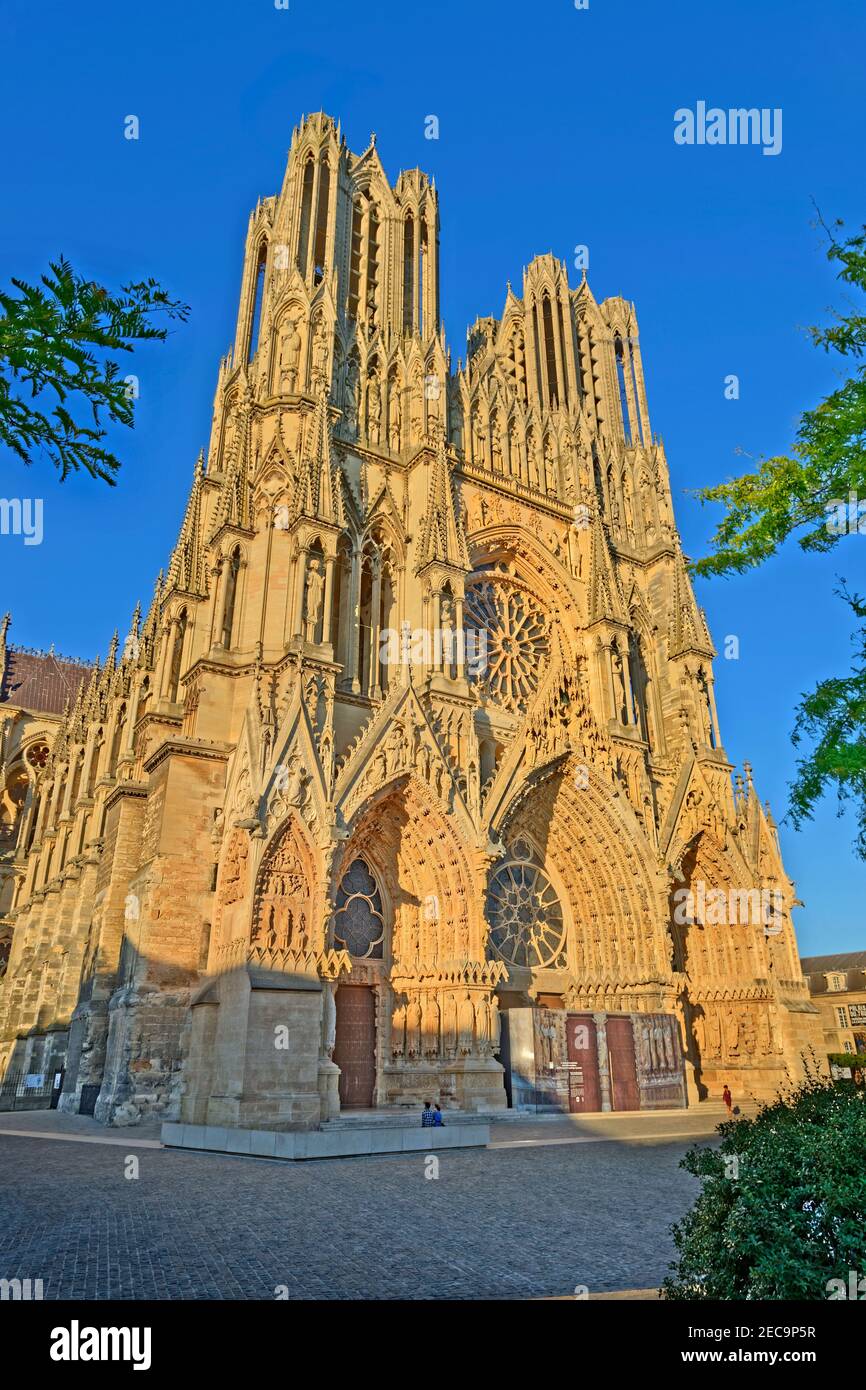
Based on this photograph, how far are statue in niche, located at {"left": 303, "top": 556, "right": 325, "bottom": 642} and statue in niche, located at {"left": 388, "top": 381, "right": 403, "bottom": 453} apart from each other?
22.9 feet

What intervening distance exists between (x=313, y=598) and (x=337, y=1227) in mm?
15746

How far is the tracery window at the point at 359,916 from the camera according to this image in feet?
66.5

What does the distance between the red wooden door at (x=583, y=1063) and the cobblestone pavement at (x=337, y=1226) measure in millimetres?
7872

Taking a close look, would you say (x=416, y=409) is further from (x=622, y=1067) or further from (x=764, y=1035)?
(x=764, y=1035)

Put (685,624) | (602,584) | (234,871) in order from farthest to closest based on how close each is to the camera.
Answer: (685,624)
(602,584)
(234,871)

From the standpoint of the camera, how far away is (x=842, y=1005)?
199 ft

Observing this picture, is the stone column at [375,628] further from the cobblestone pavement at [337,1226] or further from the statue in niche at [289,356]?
the cobblestone pavement at [337,1226]

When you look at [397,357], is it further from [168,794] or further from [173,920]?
[173,920]

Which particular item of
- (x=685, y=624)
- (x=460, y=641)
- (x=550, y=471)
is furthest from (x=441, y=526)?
(x=685, y=624)

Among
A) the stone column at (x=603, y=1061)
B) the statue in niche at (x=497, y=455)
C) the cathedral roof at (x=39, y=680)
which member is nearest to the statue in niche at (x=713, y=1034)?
the stone column at (x=603, y=1061)

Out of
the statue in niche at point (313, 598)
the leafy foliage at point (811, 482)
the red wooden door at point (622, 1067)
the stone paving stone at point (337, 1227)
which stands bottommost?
the stone paving stone at point (337, 1227)

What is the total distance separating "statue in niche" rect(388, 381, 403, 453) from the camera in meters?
27.4
